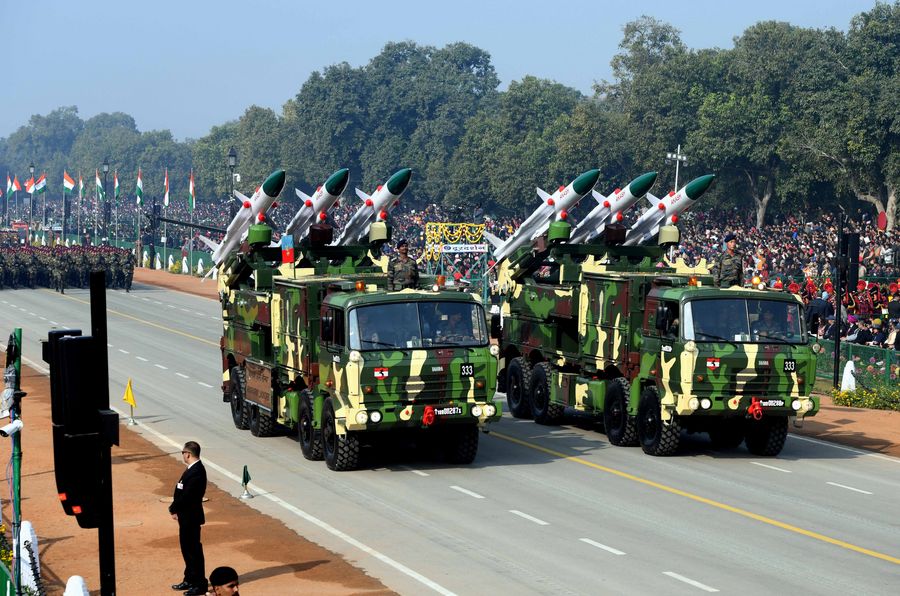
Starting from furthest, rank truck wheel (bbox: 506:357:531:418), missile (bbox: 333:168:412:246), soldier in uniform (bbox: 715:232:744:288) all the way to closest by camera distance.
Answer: missile (bbox: 333:168:412:246), truck wheel (bbox: 506:357:531:418), soldier in uniform (bbox: 715:232:744:288)

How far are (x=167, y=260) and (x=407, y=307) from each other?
73.1 m

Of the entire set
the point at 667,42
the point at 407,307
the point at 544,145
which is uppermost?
the point at 667,42

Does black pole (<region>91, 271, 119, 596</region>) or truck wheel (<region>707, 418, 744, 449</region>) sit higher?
black pole (<region>91, 271, 119, 596</region>)

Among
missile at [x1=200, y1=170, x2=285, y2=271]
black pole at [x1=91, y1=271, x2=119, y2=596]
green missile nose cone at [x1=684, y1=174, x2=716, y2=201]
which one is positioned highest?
green missile nose cone at [x1=684, y1=174, x2=716, y2=201]

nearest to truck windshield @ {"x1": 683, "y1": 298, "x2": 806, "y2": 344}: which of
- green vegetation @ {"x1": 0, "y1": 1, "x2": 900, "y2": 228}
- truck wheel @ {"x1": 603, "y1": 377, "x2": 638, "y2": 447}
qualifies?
truck wheel @ {"x1": 603, "y1": 377, "x2": 638, "y2": 447}

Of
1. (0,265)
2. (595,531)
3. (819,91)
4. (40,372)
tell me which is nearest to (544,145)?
(819,91)

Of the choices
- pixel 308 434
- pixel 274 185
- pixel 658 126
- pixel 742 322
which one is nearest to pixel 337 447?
pixel 308 434

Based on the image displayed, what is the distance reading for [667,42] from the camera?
125625 mm

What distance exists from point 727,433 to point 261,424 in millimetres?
8524

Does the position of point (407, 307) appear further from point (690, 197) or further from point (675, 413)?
point (690, 197)

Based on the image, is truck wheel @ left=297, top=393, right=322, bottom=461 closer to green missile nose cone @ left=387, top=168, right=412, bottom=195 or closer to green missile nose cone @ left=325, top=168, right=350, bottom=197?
green missile nose cone @ left=325, top=168, right=350, bottom=197

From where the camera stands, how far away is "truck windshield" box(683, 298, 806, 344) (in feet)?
A: 78.9

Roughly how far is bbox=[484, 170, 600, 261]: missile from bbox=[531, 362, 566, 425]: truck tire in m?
3.37

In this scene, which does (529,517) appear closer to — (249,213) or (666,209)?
(666,209)
